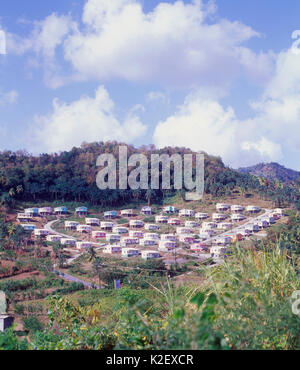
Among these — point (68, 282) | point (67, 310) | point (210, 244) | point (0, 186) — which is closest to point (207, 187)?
point (210, 244)

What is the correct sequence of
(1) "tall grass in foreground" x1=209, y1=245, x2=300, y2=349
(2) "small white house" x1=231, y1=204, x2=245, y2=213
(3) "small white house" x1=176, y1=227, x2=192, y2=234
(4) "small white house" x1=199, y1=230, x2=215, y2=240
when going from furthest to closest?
(2) "small white house" x1=231, y1=204, x2=245, y2=213, (3) "small white house" x1=176, y1=227, x2=192, y2=234, (4) "small white house" x1=199, y1=230, x2=215, y2=240, (1) "tall grass in foreground" x1=209, y1=245, x2=300, y2=349

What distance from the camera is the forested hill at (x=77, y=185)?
3023 cm

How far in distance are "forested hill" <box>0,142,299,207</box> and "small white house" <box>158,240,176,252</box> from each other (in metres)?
10.3

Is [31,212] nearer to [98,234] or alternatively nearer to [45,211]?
[45,211]

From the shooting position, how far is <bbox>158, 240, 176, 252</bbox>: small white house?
70.0ft

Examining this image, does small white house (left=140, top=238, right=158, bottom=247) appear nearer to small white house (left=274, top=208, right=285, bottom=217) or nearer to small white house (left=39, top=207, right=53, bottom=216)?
small white house (left=39, top=207, right=53, bottom=216)

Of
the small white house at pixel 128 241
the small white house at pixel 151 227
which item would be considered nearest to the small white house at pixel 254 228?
the small white house at pixel 151 227

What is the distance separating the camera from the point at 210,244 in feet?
71.4

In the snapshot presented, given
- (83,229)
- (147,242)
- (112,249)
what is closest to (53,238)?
(83,229)

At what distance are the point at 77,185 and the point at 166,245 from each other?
1308cm

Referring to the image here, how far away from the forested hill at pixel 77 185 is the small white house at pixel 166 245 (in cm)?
1028

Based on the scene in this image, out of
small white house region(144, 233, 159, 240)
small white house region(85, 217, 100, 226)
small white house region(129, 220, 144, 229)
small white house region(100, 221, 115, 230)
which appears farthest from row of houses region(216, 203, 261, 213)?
small white house region(85, 217, 100, 226)

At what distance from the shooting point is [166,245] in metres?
21.6

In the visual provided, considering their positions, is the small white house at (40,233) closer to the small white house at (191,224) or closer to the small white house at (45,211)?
the small white house at (45,211)
